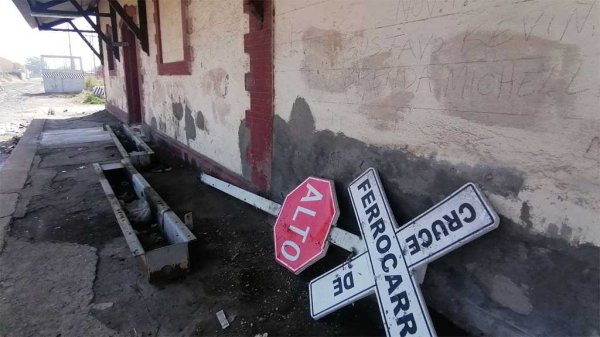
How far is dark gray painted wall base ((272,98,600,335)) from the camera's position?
5.57 feet

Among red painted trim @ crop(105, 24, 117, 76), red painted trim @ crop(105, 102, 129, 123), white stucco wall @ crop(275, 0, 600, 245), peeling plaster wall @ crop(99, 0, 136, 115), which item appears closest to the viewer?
white stucco wall @ crop(275, 0, 600, 245)

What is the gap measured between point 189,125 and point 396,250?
16.2ft

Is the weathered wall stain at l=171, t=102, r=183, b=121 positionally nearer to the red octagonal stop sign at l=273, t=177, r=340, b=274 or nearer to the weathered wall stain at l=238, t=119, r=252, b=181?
the weathered wall stain at l=238, t=119, r=252, b=181

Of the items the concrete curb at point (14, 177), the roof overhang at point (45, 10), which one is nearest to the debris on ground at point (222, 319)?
the concrete curb at point (14, 177)

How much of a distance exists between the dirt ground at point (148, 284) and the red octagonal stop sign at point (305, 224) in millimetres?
168

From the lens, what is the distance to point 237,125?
15.2 feet

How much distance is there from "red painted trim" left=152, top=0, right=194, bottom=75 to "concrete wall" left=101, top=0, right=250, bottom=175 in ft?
0.32

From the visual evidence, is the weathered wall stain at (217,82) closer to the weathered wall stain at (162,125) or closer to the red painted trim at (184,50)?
the red painted trim at (184,50)

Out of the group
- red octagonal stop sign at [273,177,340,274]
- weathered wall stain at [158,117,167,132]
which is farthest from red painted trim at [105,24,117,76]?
red octagonal stop sign at [273,177,340,274]

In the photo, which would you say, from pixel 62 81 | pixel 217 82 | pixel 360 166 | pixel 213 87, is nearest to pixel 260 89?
pixel 217 82

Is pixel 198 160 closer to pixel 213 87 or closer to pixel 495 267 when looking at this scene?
pixel 213 87

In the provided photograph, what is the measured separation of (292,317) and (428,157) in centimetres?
145

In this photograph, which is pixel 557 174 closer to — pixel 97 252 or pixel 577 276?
pixel 577 276

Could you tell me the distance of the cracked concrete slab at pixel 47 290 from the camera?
7.80ft
